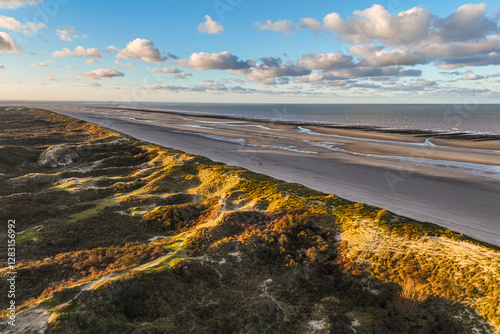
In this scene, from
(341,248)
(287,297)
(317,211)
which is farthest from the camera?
(317,211)

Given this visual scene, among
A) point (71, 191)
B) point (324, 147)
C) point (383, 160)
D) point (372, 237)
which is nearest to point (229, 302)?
point (372, 237)

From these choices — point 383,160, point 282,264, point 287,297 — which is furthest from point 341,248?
point 383,160

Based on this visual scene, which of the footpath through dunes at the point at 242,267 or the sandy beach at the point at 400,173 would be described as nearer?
the footpath through dunes at the point at 242,267

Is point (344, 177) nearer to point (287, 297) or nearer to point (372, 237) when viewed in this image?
point (372, 237)

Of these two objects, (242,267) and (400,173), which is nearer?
(242,267)

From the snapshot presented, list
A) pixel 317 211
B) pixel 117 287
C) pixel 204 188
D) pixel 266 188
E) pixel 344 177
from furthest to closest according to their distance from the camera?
1. pixel 344 177
2. pixel 204 188
3. pixel 266 188
4. pixel 317 211
5. pixel 117 287

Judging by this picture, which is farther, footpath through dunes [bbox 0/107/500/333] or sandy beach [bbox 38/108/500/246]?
sandy beach [bbox 38/108/500/246]

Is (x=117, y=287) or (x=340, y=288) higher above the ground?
(x=117, y=287)

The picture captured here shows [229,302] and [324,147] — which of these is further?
[324,147]
